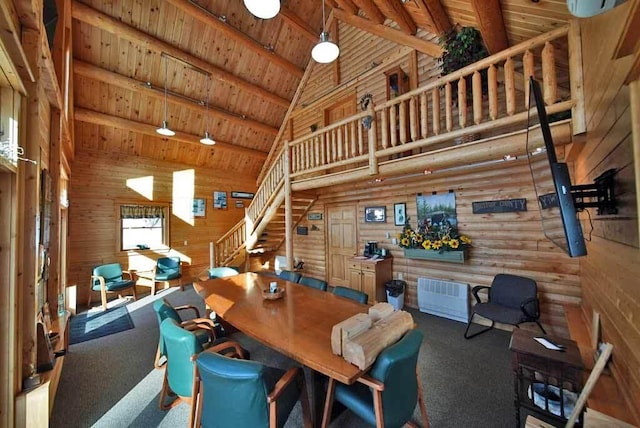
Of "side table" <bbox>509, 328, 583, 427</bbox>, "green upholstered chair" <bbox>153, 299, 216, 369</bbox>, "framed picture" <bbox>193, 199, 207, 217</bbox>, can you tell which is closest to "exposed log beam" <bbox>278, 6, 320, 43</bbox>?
"framed picture" <bbox>193, 199, 207, 217</bbox>

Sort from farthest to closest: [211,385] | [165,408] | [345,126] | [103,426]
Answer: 1. [345,126]
2. [165,408]
3. [103,426]
4. [211,385]

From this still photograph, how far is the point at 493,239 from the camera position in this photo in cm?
388

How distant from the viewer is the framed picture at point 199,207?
7.42 metres

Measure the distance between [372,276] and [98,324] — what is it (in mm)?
4866

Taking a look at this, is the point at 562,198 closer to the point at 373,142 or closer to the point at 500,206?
the point at 373,142

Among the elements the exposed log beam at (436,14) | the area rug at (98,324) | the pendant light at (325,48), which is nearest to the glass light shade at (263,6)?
the pendant light at (325,48)

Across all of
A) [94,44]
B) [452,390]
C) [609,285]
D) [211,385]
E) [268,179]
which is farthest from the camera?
[268,179]

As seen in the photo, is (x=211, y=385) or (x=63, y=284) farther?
(x=63, y=284)

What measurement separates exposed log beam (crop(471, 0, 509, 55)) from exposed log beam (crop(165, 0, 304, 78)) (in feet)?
16.4

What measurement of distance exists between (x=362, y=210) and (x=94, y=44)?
624 cm

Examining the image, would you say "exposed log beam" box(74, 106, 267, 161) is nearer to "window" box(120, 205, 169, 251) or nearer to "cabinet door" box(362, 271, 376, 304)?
Answer: "window" box(120, 205, 169, 251)

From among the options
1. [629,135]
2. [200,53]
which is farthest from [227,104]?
[629,135]

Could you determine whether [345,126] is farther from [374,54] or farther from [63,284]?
[63,284]

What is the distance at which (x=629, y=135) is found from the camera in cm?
120
